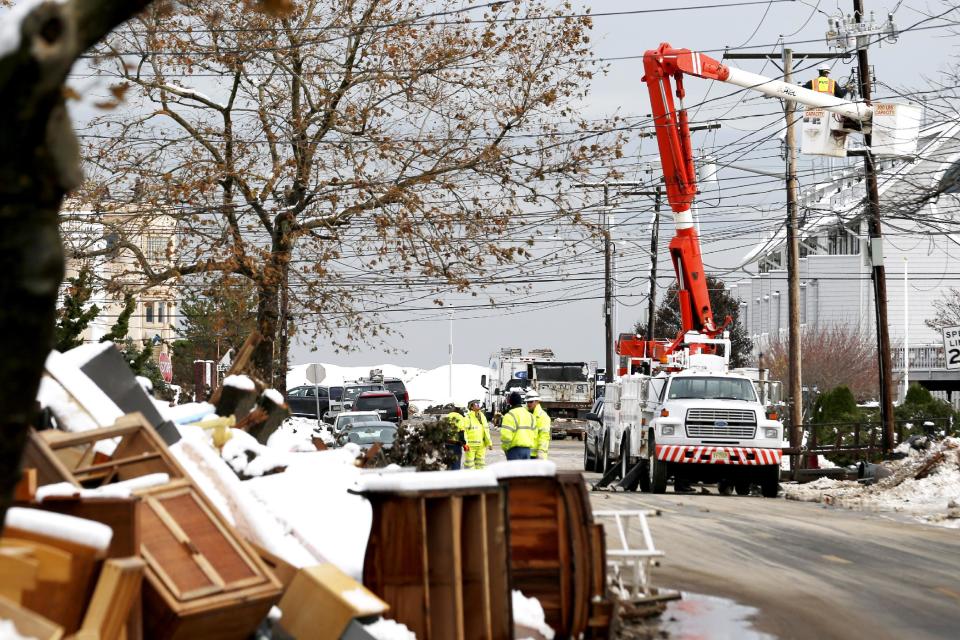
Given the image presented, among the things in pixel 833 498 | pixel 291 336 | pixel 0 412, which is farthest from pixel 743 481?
pixel 0 412

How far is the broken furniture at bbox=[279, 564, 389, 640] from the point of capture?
7.69 m

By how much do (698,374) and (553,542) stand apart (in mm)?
18260

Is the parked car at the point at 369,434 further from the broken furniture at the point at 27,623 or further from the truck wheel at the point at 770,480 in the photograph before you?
the broken furniture at the point at 27,623

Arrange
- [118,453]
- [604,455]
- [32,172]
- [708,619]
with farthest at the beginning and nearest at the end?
[604,455] < [708,619] < [118,453] < [32,172]

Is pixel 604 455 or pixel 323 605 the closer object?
pixel 323 605

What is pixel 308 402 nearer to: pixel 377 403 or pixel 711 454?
pixel 377 403

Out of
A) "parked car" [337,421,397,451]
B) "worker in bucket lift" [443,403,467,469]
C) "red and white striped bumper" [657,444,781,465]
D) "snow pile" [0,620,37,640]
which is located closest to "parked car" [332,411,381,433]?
"parked car" [337,421,397,451]

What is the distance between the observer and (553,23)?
25766 millimetres

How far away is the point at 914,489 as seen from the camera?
25.7 m

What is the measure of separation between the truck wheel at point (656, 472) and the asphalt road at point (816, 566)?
329 centimetres

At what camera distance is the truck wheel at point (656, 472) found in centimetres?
2700

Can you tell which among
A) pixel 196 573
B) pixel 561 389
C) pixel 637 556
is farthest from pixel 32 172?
pixel 561 389

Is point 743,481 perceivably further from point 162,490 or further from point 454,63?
point 162,490

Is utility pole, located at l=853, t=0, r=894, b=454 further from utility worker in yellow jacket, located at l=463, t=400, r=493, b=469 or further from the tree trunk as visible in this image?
the tree trunk
